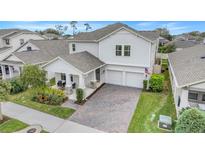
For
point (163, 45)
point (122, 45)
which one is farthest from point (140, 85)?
point (163, 45)

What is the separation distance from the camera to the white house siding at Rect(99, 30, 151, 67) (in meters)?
13.2

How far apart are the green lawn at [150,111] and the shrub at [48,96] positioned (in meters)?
5.30

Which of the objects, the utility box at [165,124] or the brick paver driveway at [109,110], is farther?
the brick paver driveway at [109,110]

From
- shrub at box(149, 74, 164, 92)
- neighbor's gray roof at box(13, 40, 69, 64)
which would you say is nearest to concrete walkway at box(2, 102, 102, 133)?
neighbor's gray roof at box(13, 40, 69, 64)

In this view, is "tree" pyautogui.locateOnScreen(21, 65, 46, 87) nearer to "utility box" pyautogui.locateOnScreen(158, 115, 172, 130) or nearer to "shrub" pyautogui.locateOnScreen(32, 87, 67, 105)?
"shrub" pyautogui.locateOnScreen(32, 87, 67, 105)

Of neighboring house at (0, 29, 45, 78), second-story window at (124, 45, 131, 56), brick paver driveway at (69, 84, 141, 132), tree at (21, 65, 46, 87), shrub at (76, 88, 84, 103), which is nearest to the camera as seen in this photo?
brick paver driveway at (69, 84, 141, 132)

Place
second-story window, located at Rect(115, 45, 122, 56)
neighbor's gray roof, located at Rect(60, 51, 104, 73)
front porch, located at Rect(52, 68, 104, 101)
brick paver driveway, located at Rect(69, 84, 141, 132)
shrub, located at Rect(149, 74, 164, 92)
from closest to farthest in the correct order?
brick paver driveway, located at Rect(69, 84, 141, 132) → neighbor's gray roof, located at Rect(60, 51, 104, 73) → front porch, located at Rect(52, 68, 104, 101) → shrub, located at Rect(149, 74, 164, 92) → second-story window, located at Rect(115, 45, 122, 56)

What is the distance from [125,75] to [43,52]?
9.98 metres

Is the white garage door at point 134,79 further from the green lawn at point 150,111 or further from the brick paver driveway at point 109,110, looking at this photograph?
the green lawn at point 150,111

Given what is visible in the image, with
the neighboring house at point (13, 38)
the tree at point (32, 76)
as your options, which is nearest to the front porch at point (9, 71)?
the neighboring house at point (13, 38)

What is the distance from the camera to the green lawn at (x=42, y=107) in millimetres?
10047

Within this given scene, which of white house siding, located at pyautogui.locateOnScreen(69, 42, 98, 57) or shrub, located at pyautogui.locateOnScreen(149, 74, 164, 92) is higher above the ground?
white house siding, located at pyautogui.locateOnScreen(69, 42, 98, 57)

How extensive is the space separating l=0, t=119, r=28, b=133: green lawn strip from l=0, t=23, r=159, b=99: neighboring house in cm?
473

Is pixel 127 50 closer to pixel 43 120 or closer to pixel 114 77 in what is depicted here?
pixel 114 77
